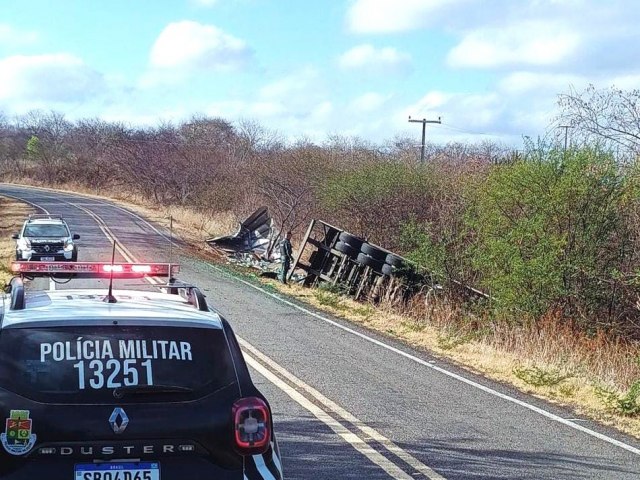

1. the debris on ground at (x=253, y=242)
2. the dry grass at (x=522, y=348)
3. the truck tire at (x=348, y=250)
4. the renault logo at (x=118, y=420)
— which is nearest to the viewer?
the renault logo at (x=118, y=420)

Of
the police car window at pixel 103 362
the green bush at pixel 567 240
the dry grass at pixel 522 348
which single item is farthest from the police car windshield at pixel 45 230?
the police car window at pixel 103 362

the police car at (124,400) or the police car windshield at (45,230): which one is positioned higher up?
the police car at (124,400)

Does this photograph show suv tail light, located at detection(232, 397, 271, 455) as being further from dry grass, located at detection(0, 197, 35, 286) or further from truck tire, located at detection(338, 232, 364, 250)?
truck tire, located at detection(338, 232, 364, 250)

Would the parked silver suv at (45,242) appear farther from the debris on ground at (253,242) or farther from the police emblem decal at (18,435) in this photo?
the police emblem decal at (18,435)

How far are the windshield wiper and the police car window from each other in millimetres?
14

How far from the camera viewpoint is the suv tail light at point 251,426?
4.47 meters

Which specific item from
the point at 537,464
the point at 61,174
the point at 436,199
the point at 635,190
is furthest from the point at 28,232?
the point at 61,174

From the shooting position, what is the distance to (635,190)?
54.9 ft

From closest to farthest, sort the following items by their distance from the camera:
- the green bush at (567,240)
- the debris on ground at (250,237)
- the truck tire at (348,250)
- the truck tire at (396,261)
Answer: the green bush at (567,240)
the truck tire at (396,261)
the truck tire at (348,250)
the debris on ground at (250,237)

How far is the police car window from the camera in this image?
430cm

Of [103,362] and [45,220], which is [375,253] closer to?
[45,220]

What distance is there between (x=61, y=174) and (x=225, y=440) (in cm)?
8313

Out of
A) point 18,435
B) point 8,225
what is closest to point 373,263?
point 18,435

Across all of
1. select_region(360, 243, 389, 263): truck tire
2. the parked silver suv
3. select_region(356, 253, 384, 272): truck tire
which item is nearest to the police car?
select_region(356, 253, 384, 272): truck tire
